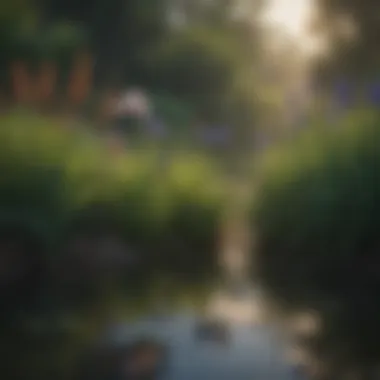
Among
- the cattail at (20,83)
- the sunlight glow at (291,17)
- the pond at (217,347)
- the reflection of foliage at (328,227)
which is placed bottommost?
the pond at (217,347)

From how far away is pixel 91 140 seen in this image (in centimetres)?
122

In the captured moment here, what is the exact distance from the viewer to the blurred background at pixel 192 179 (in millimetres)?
1207

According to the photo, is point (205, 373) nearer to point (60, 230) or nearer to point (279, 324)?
point (279, 324)

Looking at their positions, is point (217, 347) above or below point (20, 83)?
below

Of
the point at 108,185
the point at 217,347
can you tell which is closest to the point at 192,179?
the point at 108,185

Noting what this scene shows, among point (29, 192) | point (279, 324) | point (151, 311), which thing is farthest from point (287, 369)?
point (29, 192)

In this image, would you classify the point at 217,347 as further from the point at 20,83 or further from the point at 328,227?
the point at 20,83

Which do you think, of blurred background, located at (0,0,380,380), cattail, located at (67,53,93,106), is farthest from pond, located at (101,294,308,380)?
cattail, located at (67,53,93,106)

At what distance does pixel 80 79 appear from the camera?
1230mm

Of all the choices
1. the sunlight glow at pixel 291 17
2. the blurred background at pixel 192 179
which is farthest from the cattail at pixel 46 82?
the sunlight glow at pixel 291 17

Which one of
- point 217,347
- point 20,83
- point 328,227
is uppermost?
point 20,83

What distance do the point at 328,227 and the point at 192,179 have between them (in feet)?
0.68

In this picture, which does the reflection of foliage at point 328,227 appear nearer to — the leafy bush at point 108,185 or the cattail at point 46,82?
the leafy bush at point 108,185

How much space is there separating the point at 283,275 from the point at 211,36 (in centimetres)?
35
